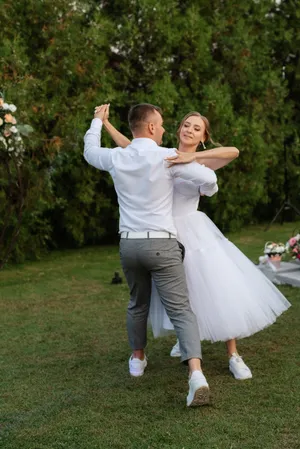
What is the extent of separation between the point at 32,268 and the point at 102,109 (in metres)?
5.64

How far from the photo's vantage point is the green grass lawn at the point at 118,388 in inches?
134

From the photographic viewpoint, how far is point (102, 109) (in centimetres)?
438

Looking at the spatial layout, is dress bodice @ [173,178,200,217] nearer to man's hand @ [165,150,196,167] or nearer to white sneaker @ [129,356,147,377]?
man's hand @ [165,150,196,167]

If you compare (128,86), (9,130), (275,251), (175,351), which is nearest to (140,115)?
(175,351)

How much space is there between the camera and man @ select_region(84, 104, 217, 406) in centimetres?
385

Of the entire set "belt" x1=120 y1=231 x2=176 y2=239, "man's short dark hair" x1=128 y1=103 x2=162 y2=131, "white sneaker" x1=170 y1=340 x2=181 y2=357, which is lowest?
"white sneaker" x1=170 y1=340 x2=181 y2=357

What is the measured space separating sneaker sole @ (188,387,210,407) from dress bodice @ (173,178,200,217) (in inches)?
47.0

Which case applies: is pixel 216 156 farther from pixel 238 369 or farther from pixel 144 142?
pixel 238 369

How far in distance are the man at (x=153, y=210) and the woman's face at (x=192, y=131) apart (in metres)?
0.32

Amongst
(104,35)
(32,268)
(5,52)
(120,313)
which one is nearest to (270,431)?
(120,313)

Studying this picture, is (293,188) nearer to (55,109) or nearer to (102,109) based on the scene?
(55,109)

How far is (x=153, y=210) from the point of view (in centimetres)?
392

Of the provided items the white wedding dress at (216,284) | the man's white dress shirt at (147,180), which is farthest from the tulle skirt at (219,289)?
the man's white dress shirt at (147,180)

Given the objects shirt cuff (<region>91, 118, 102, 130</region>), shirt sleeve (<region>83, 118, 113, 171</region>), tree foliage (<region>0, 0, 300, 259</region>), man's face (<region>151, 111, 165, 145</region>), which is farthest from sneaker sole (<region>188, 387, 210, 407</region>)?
tree foliage (<region>0, 0, 300, 259</region>)
